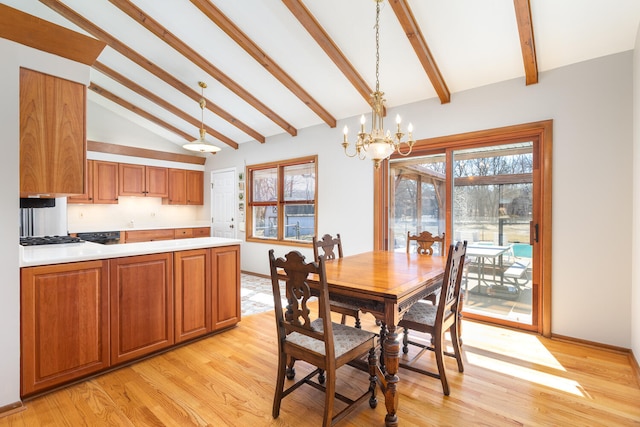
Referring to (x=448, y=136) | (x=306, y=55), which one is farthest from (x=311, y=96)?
(x=448, y=136)

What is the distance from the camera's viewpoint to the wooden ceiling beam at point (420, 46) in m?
2.56

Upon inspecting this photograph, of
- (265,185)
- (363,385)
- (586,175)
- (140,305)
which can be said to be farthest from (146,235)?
(586,175)

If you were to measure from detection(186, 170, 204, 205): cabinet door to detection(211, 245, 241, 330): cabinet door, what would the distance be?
3987mm

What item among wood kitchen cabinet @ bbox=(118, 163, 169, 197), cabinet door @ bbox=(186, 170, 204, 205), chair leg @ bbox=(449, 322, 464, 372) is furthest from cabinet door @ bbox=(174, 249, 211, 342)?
cabinet door @ bbox=(186, 170, 204, 205)

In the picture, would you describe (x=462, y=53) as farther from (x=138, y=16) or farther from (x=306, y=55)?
(x=138, y=16)

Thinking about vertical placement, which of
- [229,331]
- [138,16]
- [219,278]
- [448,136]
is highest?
[138,16]

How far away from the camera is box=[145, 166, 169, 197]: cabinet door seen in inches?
238

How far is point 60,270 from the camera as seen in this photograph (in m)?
2.14

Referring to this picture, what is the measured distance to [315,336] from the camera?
1.68 m

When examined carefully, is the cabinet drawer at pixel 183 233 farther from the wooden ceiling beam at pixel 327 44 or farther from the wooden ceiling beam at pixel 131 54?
the wooden ceiling beam at pixel 327 44

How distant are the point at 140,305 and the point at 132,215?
4282mm

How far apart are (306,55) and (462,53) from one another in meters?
1.58

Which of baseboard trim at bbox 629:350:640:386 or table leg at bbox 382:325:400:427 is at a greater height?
table leg at bbox 382:325:400:427

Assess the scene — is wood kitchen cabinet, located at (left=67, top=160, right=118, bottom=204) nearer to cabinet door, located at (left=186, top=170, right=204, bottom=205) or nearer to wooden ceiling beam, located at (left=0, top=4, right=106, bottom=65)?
cabinet door, located at (left=186, top=170, right=204, bottom=205)
